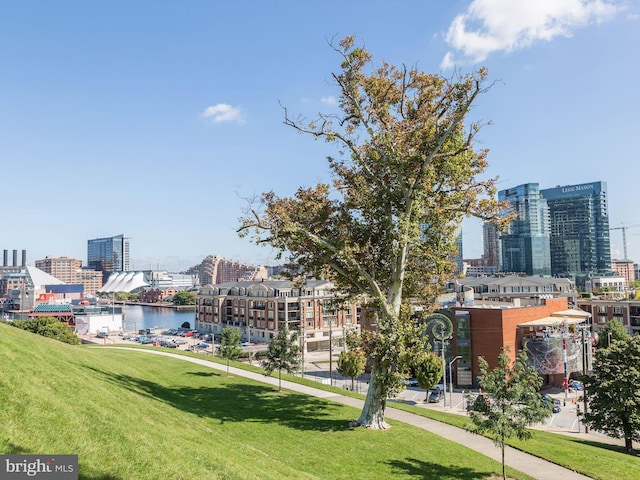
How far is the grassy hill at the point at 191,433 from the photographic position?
Result: 31.5 ft

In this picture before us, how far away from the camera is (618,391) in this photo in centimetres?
2808

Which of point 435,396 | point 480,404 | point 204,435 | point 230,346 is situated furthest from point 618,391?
point 230,346

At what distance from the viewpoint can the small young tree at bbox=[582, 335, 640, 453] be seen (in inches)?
1082

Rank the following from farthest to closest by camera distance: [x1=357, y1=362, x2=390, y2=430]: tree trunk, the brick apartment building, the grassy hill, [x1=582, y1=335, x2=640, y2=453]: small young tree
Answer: the brick apartment building, [x1=582, y1=335, x2=640, y2=453]: small young tree, [x1=357, y1=362, x2=390, y2=430]: tree trunk, the grassy hill

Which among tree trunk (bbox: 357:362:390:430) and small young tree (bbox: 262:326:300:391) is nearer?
tree trunk (bbox: 357:362:390:430)

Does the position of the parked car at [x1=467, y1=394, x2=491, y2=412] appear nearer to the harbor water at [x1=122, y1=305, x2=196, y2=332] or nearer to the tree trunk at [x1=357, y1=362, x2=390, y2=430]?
the tree trunk at [x1=357, y1=362, x2=390, y2=430]

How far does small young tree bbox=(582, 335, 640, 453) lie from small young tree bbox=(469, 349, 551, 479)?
15.4 m

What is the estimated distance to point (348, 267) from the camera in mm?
21844

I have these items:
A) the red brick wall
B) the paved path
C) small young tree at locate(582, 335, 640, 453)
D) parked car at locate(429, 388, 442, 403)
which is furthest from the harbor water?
small young tree at locate(582, 335, 640, 453)

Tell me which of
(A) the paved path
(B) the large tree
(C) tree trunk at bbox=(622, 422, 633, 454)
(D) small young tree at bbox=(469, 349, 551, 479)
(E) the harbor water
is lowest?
(E) the harbor water

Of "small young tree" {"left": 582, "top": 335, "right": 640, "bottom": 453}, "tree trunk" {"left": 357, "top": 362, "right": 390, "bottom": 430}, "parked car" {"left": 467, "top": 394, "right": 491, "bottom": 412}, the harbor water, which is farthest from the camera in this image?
the harbor water

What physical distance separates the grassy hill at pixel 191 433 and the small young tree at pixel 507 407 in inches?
74.1

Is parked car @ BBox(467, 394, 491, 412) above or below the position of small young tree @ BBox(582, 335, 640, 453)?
above

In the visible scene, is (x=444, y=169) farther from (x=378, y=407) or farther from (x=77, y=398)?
(x=77, y=398)
